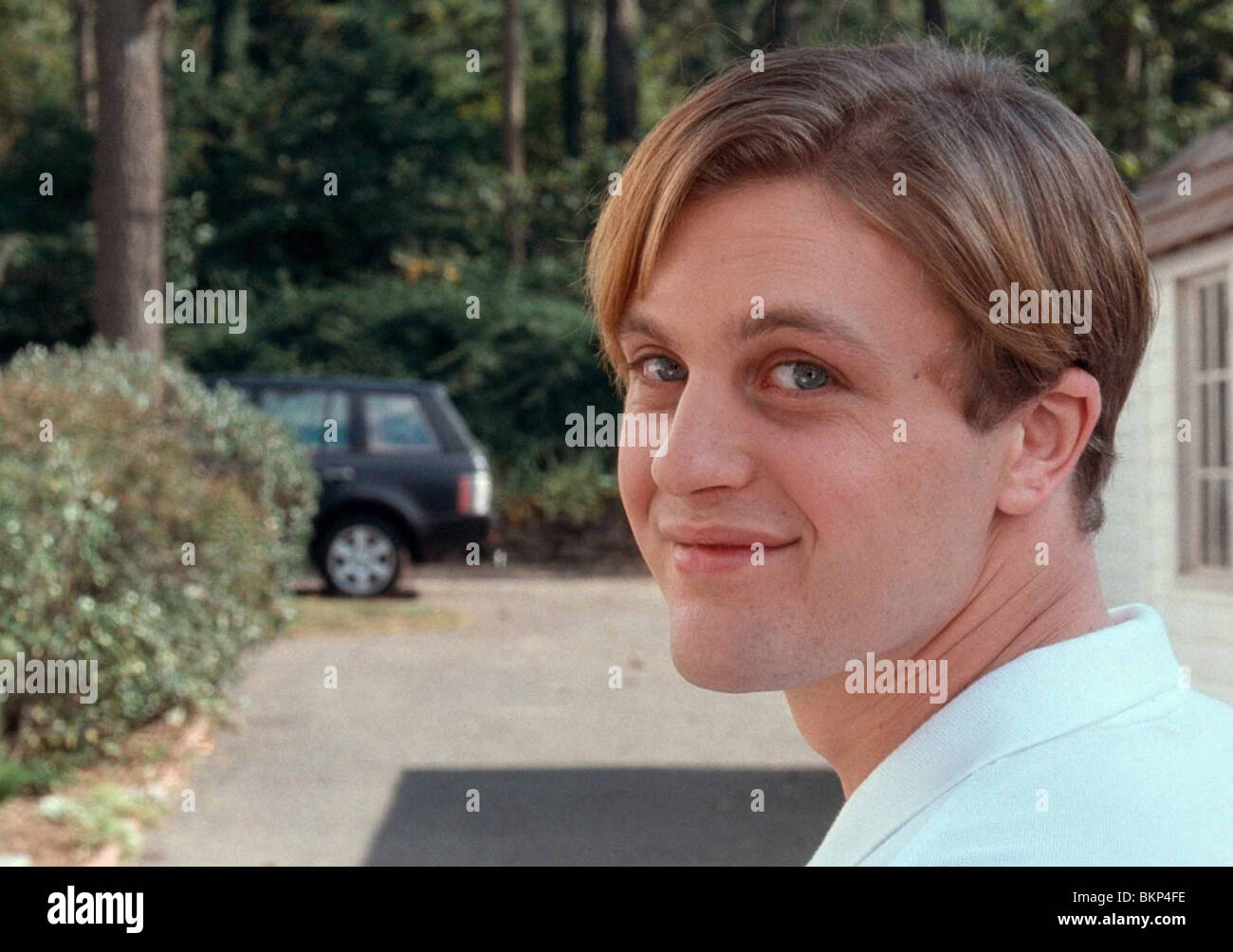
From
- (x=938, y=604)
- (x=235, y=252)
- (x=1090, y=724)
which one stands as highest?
(x=235, y=252)

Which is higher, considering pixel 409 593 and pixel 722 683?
pixel 409 593

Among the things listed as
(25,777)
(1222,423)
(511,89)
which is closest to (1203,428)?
(1222,423)

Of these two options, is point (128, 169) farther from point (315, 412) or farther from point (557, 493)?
point (557, 493)

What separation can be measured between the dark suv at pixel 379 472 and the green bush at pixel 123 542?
17.8ft

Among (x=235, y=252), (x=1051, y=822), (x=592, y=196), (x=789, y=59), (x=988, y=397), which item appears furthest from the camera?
(x=235, y=252)

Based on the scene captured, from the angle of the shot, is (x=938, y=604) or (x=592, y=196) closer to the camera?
(x=938, y=604)

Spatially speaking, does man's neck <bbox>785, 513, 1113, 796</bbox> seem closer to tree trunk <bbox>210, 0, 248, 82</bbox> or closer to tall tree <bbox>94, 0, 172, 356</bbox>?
tall tree <bbox>94, 0, 172, 356</bbox>

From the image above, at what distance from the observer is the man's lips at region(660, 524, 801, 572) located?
4.68ft

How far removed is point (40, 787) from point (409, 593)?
8523 mm

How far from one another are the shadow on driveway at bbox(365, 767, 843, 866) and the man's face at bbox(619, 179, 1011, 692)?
438cm

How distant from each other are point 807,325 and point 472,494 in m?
13.8

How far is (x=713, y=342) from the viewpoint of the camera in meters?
1.46

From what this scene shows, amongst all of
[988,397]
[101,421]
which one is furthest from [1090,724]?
[101,421]
